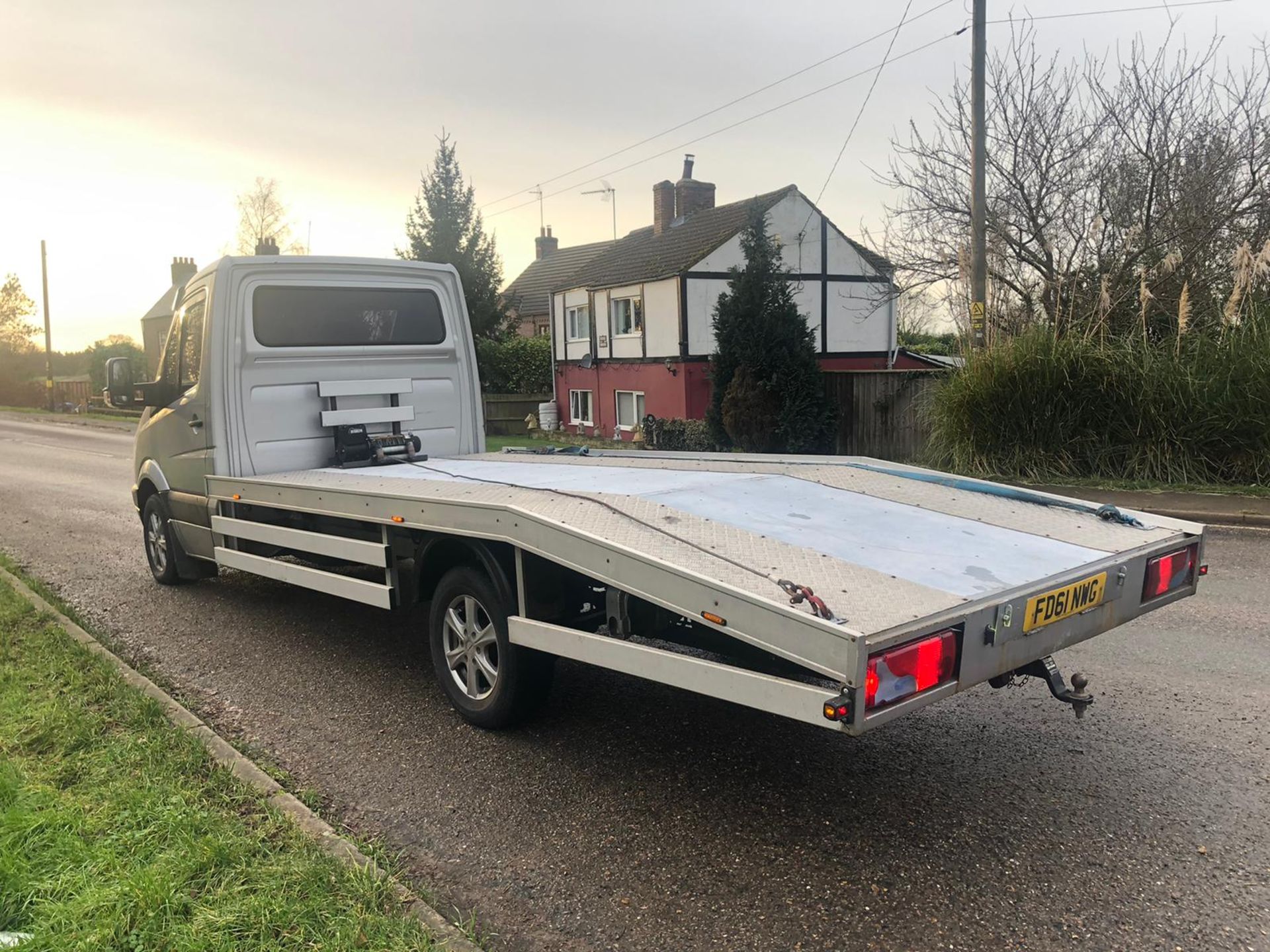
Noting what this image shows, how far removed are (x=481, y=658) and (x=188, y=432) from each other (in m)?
3.58

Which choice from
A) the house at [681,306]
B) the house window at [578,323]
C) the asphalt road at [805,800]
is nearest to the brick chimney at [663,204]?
the house at [681,306]

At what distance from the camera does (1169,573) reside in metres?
3.77

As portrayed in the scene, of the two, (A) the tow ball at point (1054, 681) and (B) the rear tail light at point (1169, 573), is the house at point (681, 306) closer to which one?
(B) the rear tail light at point (1169, 573)

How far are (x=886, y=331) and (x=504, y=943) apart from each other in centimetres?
2642

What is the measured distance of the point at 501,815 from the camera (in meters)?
3.55

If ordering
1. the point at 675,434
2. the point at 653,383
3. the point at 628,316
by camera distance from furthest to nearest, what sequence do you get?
the point at 628,316, the point at 653,383, the point at 675,434

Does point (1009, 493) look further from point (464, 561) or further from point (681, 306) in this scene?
point (681, 306)

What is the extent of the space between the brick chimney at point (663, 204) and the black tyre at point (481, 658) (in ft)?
85.0

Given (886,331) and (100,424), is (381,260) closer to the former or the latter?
(886,331)

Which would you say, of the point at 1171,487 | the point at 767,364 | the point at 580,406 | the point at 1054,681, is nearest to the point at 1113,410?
the point at 1171,487

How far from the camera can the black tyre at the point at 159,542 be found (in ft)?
23.6

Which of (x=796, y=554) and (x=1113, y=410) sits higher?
(x=1113, y=410)

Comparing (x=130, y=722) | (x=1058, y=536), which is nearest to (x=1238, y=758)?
(x=1058, y=536)

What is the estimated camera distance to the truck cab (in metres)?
6.25
